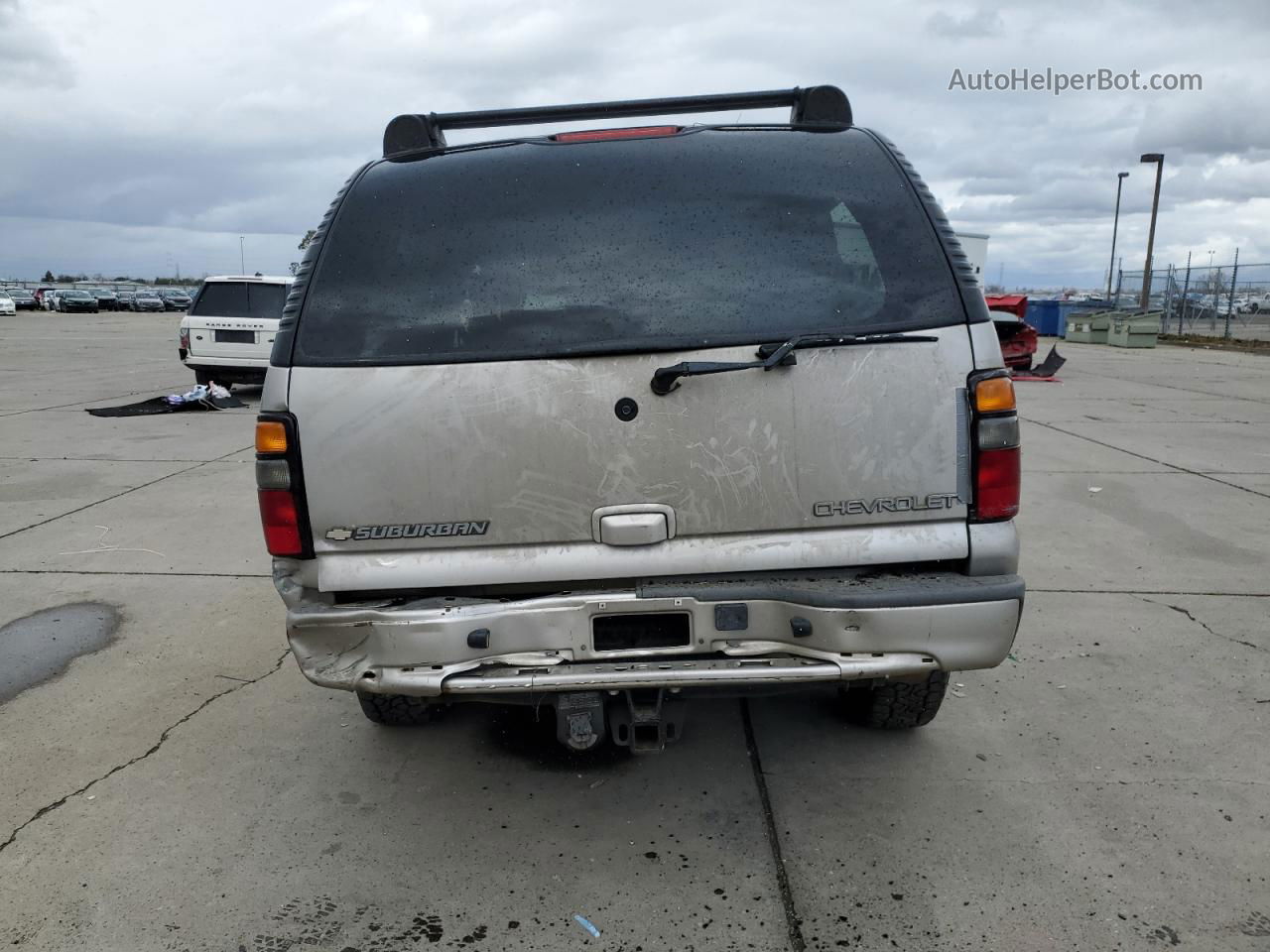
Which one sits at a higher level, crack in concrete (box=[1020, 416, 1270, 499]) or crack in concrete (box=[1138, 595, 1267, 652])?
crack in concrete (box=[1020, 416, 1270, 499])

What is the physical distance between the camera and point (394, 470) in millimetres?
2680

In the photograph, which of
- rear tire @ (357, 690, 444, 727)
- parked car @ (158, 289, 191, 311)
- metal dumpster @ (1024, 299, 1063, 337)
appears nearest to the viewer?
rear tire @ (357, 690, 444, 727)

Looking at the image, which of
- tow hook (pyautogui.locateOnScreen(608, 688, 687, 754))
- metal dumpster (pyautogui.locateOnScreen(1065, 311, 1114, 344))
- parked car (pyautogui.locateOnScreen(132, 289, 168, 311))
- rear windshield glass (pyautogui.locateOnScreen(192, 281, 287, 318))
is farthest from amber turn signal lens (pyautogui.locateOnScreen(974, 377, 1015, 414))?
parked car (pyautogui.locateOnScreen(132, 289, 168, 311))

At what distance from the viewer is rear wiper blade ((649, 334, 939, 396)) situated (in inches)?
102

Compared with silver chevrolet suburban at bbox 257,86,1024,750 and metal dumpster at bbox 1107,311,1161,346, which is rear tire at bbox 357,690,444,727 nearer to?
silver chevrolet suburban at bbox 257,86,1024,750

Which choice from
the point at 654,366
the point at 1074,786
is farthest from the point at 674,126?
the point at 1074,786

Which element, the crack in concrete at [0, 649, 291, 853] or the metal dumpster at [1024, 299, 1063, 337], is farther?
the metal dumpster at [1024, 299, 1063, 337]

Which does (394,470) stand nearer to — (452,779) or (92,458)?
(452,779)

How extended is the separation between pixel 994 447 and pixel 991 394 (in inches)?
5.9

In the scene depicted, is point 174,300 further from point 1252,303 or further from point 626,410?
point 626,410

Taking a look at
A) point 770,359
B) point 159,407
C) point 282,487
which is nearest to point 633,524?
point 770,359

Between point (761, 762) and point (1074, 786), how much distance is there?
3.39ft

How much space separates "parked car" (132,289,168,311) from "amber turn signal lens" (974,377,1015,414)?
7095 centimetres

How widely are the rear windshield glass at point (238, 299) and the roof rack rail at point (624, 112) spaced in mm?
11183
